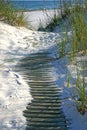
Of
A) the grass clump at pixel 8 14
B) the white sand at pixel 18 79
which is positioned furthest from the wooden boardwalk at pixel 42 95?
the grass clump at pixel 8 14

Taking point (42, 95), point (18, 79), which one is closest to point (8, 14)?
point (18, 79)

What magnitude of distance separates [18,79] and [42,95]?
0.46 m

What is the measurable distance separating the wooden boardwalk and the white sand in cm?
6

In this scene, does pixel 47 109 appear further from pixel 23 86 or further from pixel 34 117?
pixel 23 86

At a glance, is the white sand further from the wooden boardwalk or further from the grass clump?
the grass clump

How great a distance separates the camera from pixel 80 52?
4930mm

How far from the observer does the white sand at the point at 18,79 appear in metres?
3.31

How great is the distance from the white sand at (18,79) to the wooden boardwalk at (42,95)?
0.06 m

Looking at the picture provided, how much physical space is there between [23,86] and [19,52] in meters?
1.43

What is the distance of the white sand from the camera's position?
3306mm

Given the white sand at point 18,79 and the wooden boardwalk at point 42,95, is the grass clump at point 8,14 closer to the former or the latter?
the white sand at point 18,79

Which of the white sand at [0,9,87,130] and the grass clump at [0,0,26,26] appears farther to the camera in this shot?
the grass clump at [0,0,26,26]

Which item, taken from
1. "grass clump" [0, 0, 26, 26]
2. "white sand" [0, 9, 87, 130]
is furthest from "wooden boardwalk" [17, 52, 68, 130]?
"grass clump" [0, 0, 26, 26]

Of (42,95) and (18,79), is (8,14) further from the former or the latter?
(42,95)
